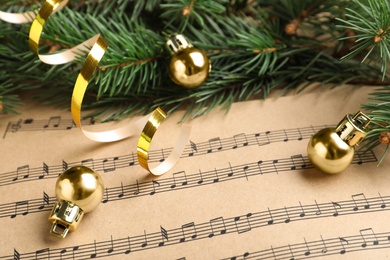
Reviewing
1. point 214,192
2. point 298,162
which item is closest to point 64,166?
point 214,192

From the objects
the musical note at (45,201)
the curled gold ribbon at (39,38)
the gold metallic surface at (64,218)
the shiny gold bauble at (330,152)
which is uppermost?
the curled gold ribbon at (39,38)

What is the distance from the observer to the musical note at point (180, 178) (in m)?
0.74

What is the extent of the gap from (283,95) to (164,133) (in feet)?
0.74

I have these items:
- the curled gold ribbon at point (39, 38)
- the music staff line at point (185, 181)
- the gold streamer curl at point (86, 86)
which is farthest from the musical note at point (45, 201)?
the curled gold ribbon at point (39, 38)

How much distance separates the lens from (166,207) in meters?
0.71

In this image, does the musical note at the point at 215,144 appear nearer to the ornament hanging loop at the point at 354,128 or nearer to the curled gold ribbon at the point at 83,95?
the curled gold ribbon at the point at 83,95

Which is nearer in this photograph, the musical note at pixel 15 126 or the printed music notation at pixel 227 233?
the printed music notation at pixel 227 233

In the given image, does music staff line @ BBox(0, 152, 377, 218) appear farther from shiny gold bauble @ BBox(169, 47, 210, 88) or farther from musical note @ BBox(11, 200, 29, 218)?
shiny gold bauble @ BBox(169, 47, 210, 88)

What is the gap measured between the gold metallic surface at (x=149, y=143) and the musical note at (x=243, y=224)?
0.14 metres

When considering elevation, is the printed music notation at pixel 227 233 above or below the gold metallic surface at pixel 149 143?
below

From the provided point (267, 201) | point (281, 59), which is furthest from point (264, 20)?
point (267, 201)

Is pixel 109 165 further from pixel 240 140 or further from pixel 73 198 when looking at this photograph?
pixel 240 140

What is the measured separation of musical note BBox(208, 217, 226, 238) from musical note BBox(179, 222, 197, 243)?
0.07 ft

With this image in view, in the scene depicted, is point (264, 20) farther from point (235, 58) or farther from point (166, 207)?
point (166, 207)
